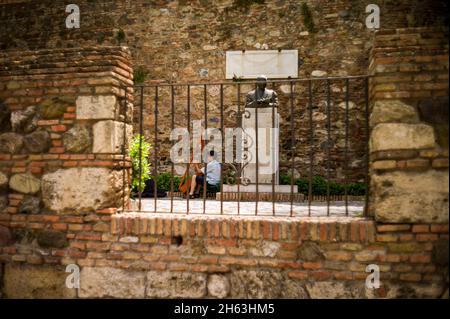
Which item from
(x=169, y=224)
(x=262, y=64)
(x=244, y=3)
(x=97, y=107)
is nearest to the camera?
(x=169, y=224)

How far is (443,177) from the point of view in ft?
8.77

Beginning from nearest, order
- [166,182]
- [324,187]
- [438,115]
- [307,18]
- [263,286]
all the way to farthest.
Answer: [438,115]
[263,286]
[324,187]
[166,182]
[307,18]

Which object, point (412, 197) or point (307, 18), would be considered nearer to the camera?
point (412, 197)

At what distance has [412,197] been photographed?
271cm

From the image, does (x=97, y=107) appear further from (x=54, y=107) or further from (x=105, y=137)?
(x=54, y=107)

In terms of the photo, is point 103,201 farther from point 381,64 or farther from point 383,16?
point 383,16

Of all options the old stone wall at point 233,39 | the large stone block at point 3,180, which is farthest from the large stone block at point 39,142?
the old stone wall at point 233,39

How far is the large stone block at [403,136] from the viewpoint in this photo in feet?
8.85

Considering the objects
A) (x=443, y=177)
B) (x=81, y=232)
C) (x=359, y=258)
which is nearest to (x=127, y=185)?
(x=81, y=232)

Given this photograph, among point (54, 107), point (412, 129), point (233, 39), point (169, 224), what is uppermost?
point (233, 39)

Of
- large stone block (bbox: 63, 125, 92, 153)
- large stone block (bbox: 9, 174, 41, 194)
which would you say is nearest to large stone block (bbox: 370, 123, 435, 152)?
large stone block (bbox: 63, 125, 92, 153)

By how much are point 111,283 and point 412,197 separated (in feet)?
8.13

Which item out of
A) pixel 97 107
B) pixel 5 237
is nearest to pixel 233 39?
pixel 97 107
